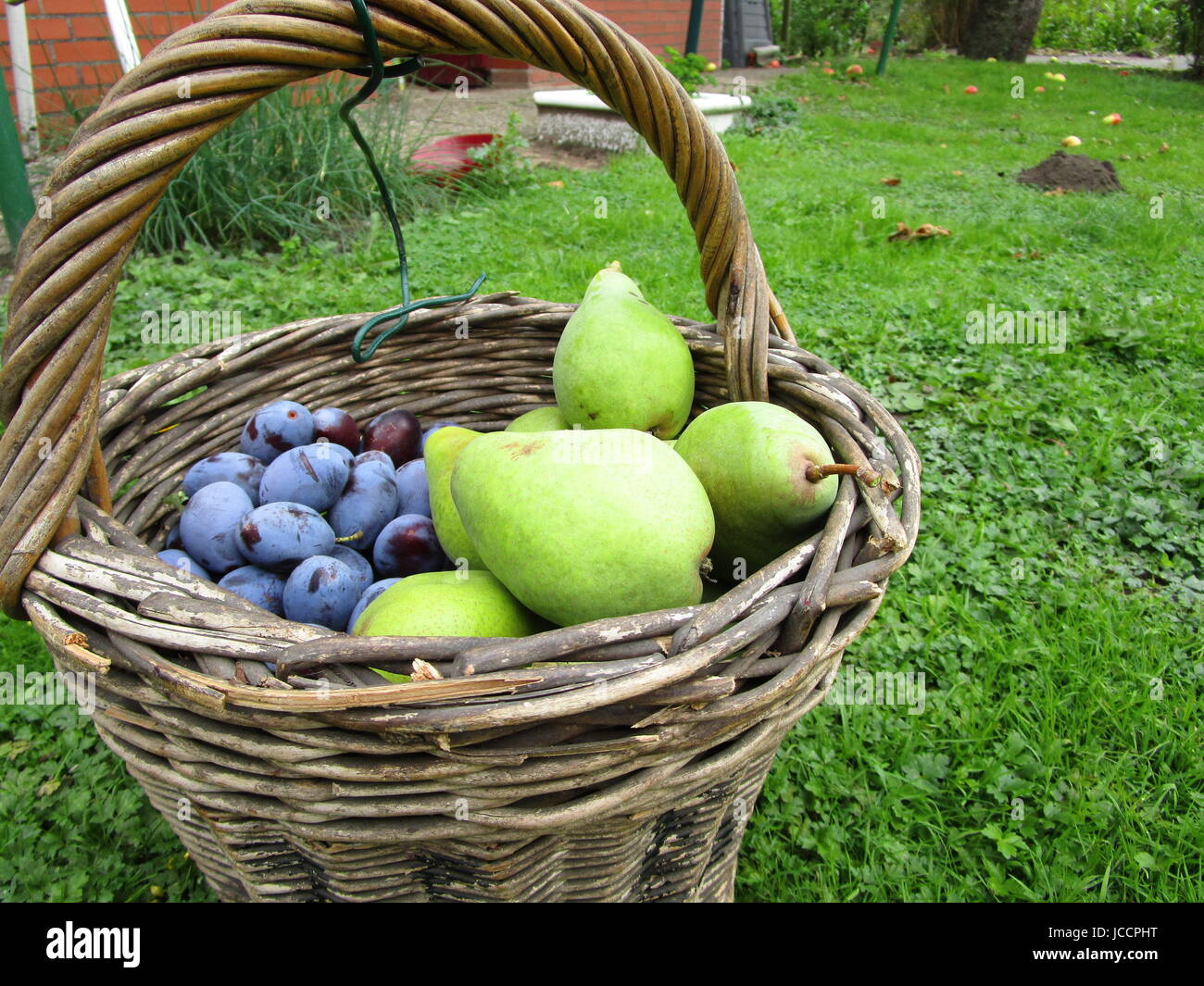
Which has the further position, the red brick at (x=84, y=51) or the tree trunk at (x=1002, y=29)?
the tree trunk at (x=1002, y=29)

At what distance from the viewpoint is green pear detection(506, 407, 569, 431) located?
5.31 ft

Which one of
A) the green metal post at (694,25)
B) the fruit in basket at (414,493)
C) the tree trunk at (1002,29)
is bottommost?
the fruit in basket at (414,493)

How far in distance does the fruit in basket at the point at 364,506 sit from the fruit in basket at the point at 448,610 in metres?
0.33

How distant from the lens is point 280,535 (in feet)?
4.62

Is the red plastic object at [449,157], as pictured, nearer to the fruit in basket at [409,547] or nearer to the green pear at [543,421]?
the green pear at [543,421]

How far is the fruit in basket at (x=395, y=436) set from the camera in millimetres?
1808

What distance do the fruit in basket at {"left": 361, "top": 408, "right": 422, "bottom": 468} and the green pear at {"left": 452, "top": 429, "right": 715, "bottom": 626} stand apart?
629 millimetres

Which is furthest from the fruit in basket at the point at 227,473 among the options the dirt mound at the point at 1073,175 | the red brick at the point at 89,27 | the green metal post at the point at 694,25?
the green metal post at the point at 694,25

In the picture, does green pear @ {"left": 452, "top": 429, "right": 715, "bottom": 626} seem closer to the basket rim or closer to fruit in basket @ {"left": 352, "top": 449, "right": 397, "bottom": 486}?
the basket rim

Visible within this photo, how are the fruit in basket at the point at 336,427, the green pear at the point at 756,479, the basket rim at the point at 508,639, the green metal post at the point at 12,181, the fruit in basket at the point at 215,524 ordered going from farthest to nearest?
the green metal post at the point at 12,181, the fruit in basket at the point at 336,427, the fruit in basket at the point at 215,524, the green pear at the point at 756,479, the basket rim at the point at 508,639

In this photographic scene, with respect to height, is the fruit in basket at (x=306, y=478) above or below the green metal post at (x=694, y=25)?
below
